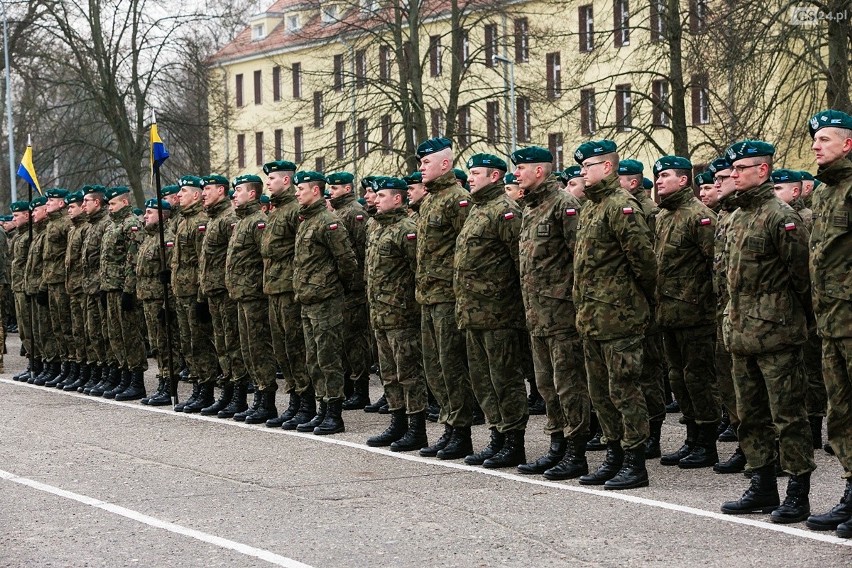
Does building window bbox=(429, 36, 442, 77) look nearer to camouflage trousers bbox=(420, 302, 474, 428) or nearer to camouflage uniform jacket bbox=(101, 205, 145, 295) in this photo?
camouflage uniform jacket bbox=(101, 205, 145, 295)

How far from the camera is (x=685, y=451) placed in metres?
10.3

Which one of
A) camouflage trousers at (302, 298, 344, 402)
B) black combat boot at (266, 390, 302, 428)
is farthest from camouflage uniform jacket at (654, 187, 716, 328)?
black combat boot at (266, 390, 302, 428)

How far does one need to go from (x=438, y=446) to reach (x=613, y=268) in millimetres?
2378

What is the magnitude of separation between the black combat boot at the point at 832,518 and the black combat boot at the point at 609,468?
1833 millimetres

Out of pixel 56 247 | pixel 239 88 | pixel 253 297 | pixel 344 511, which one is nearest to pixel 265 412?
pixel 253 297

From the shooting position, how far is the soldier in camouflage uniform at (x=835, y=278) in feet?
24.6

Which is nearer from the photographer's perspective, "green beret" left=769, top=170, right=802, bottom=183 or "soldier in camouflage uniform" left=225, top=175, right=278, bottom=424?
"green beret" left=769, top=170, right=802, bottom=183

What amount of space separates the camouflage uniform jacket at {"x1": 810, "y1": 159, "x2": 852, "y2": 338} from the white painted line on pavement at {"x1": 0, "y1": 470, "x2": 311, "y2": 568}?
9.77ft

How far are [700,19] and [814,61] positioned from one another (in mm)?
3215

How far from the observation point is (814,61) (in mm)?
20844

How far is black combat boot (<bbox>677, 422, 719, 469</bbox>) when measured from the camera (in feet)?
33.0

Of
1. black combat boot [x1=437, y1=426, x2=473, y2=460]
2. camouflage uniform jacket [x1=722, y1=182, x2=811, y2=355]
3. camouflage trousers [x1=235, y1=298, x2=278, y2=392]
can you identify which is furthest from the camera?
camouflage trousers [x1=235, y1=298, x2=278, y2=392]

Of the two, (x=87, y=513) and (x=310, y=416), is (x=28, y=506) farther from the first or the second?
(x=310, y=416)

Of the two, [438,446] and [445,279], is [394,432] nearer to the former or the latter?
[438,446]
